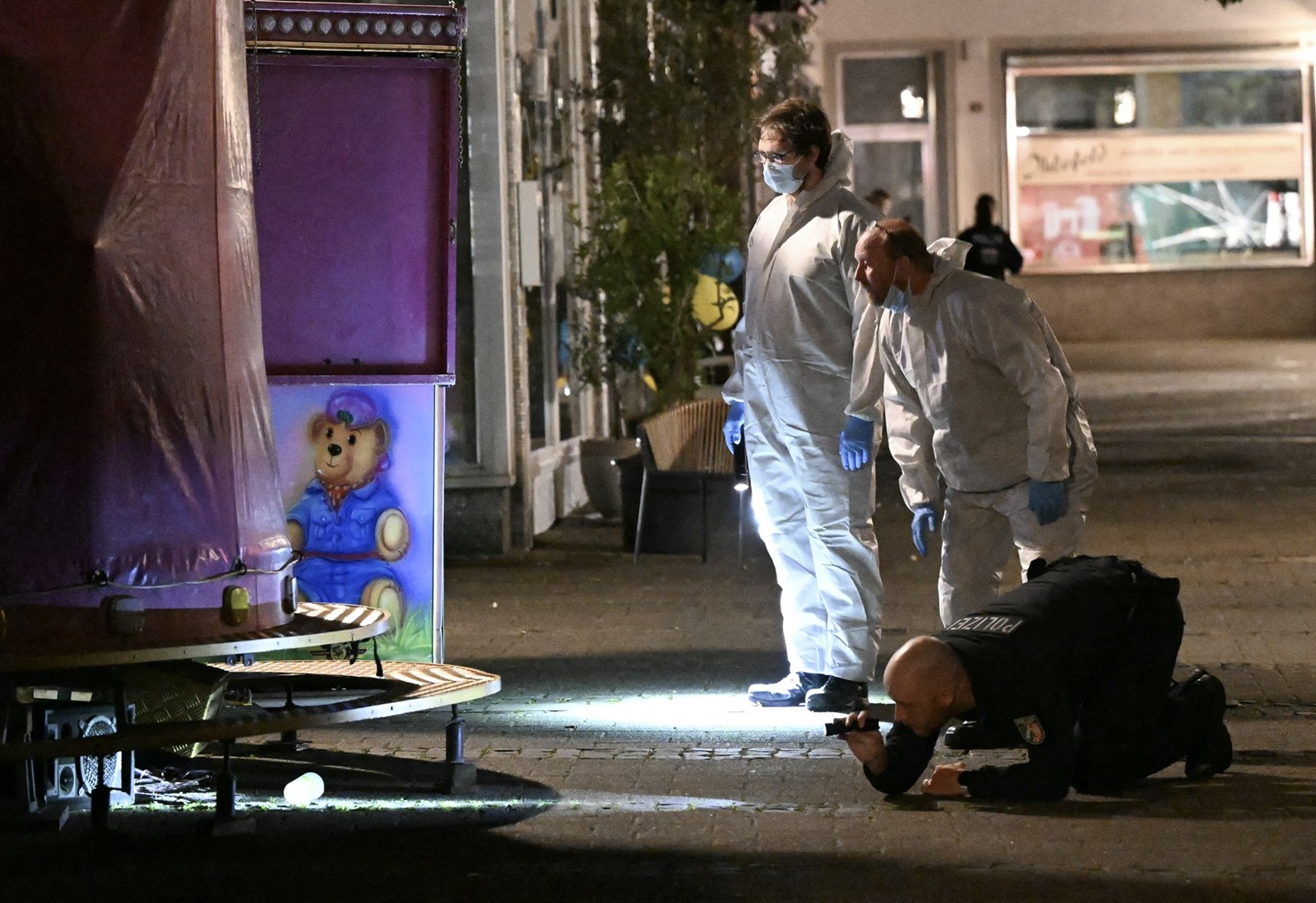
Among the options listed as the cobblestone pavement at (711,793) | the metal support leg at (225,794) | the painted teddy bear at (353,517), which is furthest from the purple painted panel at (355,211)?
the metal support leg at (225,794)

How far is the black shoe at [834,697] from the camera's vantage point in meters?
7.24

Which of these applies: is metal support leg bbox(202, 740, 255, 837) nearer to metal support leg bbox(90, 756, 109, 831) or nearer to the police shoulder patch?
metal support leg bbox(90, 756, 109, 831)

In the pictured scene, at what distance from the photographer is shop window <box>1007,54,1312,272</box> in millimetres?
32312

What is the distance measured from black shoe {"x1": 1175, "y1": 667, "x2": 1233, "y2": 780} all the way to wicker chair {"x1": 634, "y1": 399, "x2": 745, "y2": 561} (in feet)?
16.6

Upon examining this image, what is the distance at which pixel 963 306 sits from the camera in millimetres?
6473

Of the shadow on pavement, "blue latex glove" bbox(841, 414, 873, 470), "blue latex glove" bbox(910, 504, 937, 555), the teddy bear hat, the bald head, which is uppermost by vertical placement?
the teddy bear hat

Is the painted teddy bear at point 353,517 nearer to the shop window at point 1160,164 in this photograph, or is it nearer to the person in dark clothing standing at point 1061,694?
the person in dark clothing standing at point 1061,694

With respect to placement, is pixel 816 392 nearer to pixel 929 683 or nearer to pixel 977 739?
pixel 977 739

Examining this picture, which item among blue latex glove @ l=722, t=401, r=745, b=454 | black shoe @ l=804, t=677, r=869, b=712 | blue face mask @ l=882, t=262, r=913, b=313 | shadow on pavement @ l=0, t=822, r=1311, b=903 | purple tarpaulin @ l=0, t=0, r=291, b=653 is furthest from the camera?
blue latex glove @ l=722, t=401, r=745, b=454

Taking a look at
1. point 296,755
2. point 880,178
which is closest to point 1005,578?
point 296,755

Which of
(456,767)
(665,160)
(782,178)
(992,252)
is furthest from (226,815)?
(992,252)

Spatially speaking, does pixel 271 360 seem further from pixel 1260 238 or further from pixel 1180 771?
pixel 1260 238

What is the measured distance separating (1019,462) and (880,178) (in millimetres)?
27111

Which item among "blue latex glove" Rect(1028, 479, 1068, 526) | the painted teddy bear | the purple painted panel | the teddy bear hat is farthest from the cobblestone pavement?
the purple painted panel
